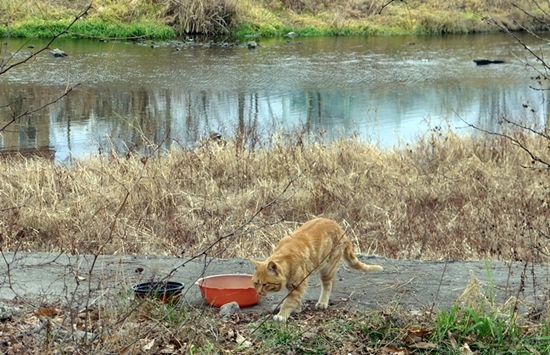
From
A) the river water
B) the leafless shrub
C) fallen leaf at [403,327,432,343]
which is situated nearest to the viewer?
fallen leaf at [403,327,432,343]

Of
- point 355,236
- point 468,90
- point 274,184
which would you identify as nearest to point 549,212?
point 355,236

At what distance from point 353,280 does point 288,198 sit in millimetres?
1783

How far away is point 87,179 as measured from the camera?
10273 mm

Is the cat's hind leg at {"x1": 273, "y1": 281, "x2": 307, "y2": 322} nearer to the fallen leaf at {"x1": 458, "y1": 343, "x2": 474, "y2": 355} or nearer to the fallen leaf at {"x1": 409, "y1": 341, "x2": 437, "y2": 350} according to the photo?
the fallen leaf at {"x1": 409, "y1": 341, "x2": 437, "y2": 350}

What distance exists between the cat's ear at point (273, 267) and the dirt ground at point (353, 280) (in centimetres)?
34

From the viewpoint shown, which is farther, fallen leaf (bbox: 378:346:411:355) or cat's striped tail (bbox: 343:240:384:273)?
cat's striped tail (bbox: 343:240:384:273)

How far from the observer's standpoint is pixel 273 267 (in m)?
5.25

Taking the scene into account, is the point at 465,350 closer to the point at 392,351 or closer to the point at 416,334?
the point at 416,334

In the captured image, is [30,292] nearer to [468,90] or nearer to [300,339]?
[300,339]

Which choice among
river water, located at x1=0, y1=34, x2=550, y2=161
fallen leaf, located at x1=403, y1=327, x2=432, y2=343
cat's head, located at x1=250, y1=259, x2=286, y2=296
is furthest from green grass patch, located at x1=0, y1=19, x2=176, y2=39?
fallen leaf, located at x1=403, y1=327, x2=432, y2=343

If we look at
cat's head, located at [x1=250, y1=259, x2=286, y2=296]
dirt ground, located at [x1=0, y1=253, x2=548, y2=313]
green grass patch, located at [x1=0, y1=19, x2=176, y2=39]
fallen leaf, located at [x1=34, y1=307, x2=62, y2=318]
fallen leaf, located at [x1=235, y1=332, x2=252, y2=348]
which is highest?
green grass patch, located at [x1=0, y1=19, x2=176, y2=39]

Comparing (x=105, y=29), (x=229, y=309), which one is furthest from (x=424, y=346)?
(x=105, y=29)

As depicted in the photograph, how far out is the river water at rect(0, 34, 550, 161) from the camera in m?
14.8

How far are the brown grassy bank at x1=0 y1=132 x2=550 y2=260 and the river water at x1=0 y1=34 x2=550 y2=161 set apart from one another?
0.97 meters
